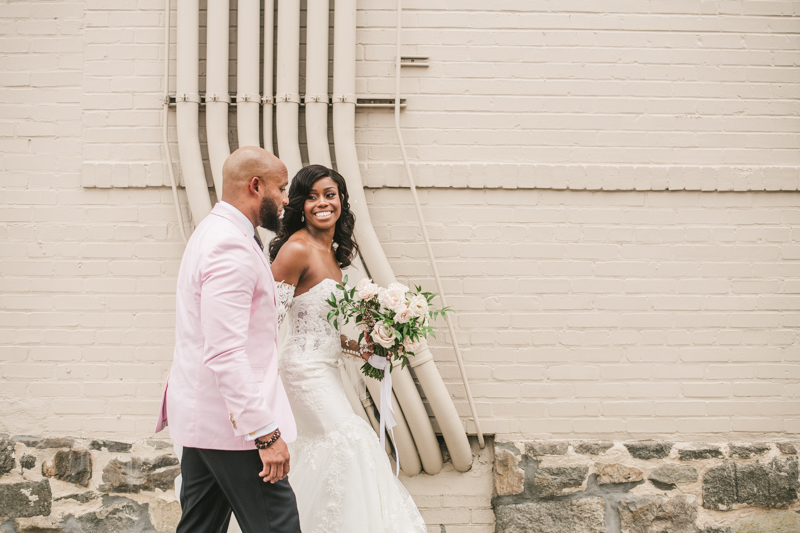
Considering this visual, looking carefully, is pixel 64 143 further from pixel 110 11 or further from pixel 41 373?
pixel 41 373

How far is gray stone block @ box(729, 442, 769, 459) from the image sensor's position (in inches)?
152

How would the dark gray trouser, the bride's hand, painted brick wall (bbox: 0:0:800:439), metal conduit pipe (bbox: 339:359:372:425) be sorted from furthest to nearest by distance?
painted brick wall (bbox: 0:0:800:439) → metal conduit pipe (bbox: 339:359:372:425) → the bride's hand → the dark gray trouser

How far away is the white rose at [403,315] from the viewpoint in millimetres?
2732

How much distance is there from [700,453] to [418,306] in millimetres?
2316

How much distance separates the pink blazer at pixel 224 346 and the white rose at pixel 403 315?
0.59 meters

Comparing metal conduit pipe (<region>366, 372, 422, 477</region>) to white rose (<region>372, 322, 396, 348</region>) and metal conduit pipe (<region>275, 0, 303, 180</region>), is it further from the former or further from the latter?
metal conduit pipe (<region>275, 0, 303, 180</region>)

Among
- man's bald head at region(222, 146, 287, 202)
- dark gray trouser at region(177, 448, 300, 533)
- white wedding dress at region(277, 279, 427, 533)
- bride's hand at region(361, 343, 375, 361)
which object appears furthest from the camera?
bride's hand at region(361, 343, 375, 361)

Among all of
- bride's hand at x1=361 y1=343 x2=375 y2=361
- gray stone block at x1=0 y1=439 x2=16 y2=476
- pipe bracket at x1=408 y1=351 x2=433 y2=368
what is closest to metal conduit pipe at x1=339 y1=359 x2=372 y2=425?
pipe bracket at x1=408 y1=351 x2=433 y2=368

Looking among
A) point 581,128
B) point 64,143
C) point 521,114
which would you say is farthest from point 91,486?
point 581,128

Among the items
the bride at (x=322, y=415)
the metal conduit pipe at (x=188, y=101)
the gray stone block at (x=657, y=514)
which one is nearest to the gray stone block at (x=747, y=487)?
the gray stone block at (x=657, y=514)

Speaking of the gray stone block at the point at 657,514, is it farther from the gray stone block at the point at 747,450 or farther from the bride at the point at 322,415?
the bride at the point at 322,415

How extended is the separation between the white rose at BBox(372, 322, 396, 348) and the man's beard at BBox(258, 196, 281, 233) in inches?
26.3

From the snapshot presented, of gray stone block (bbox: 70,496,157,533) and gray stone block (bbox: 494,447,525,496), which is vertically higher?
gray stone block (bbox: 494,447,525,496)

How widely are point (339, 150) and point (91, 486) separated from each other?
256cm
